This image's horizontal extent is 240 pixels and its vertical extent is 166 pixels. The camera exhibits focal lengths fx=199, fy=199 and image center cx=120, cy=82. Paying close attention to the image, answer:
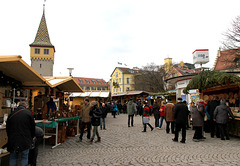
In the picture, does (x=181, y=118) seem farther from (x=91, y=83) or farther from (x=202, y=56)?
(x=91, y=83)

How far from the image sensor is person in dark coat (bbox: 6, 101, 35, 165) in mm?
3969

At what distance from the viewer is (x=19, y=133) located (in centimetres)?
400

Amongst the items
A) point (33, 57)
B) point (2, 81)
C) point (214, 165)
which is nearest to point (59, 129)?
point (2, 81)

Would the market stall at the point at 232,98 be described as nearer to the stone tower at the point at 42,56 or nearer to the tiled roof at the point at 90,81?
the stone tower at the point at 42,56

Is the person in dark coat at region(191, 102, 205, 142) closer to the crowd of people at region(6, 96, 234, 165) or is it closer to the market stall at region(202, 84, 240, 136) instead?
the crowd of people at region(6, 96, 234, 165)

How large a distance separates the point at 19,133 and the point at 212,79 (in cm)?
850

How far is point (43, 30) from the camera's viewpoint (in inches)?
1933

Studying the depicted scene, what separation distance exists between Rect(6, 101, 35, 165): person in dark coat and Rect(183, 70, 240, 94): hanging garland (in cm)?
793

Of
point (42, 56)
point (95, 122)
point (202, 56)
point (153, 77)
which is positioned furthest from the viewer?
point (42, 56)

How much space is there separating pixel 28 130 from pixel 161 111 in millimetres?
8741

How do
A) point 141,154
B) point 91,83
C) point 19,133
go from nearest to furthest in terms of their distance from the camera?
1. point 19,133
2. point 141,154
3. point 91,83

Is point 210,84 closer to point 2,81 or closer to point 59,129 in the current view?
→ point 59,129

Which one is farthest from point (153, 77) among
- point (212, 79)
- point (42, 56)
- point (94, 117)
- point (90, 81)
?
point (90, 81)

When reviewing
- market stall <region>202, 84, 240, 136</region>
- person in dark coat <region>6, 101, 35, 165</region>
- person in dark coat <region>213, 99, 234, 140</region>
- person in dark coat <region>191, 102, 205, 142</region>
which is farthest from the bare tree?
person in dark coat <region>6, 101, 35, 165</region>
